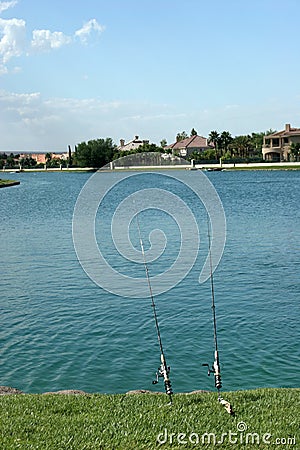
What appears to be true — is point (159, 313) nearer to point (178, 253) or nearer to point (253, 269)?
point (253, 269)

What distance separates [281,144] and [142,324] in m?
118

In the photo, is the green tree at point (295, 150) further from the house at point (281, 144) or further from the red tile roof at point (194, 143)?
the red tile roof at point (194, 143)

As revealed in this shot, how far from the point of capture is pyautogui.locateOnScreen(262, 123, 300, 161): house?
4872 inches

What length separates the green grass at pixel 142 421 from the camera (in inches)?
223

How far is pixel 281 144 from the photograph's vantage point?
127 m

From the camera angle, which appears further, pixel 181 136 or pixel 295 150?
pixel 181 136

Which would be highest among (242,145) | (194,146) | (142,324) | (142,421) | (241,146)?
(194,146)

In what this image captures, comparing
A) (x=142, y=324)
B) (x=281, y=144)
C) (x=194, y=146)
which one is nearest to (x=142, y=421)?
(x=142, y=324)

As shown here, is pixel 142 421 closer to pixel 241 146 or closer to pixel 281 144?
pixel 281 144

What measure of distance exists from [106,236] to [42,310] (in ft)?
→ 43.7

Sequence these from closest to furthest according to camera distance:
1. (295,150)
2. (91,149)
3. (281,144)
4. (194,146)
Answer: (295,150)
(281,144)
(91,149)
(194,146)

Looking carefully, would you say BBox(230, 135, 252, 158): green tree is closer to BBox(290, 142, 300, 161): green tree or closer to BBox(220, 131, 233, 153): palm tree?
BBox(220, 131, 233, 153): palm tree

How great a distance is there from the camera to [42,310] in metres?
14.9

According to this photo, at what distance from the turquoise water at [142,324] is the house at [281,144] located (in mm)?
103364
